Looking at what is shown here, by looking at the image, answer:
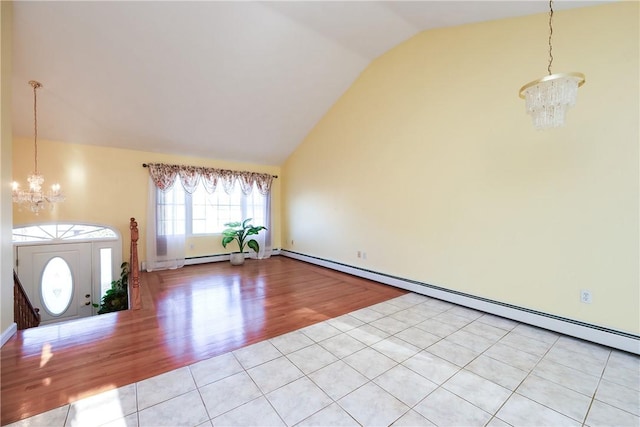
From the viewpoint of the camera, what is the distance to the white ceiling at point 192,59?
2.76 m

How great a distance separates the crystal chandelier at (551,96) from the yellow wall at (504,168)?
1167mm

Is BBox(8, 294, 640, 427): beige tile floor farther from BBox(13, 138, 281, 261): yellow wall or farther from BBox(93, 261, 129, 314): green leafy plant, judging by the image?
BBox(13, 138, 281, 261): yellow wall

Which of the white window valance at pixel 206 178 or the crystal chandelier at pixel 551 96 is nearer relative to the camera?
the crystal chandelier at pixel 551 96

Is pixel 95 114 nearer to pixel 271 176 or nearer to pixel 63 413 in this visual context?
pixel 271 176

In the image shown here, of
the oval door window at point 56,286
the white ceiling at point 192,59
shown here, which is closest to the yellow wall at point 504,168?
the white ceiling at point 192,59

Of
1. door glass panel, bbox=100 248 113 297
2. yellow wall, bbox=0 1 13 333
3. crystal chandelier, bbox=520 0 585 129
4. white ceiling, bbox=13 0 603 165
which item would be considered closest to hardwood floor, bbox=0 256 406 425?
yellow wall, bbox=0 1 13 333

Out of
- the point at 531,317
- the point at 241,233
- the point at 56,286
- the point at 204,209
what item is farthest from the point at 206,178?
the point at 531,317

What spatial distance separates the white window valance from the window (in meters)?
0.12

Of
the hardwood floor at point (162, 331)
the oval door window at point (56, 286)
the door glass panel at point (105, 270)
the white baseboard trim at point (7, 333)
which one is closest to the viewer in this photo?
the hardwood floor at point (162, 331)

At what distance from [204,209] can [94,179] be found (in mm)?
1905

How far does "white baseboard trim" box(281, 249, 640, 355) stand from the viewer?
2.20 meters

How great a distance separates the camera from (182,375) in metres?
1.85

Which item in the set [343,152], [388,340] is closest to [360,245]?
[343,152]

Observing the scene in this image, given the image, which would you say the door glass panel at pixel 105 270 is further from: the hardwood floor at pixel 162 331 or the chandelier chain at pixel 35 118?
the chandelier chain at pixel 35 118
